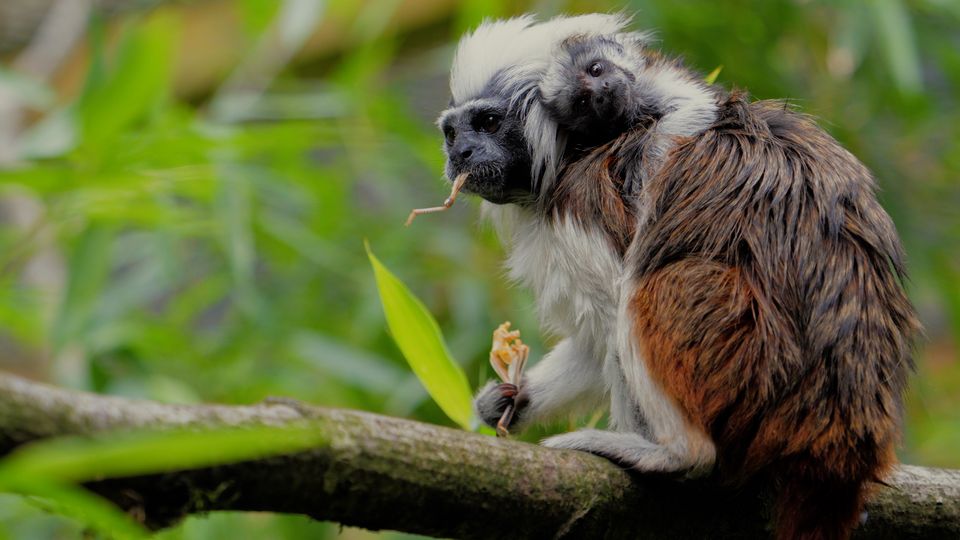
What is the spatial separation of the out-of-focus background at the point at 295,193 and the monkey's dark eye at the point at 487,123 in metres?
Answer: 0.79

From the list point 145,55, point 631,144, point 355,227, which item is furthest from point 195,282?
point 631,144

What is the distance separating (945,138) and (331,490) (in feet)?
14.7

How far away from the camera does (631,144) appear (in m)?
2.49

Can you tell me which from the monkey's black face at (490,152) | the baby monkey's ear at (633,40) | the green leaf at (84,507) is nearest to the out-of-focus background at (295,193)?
the baby monkey's ear at (633,40)

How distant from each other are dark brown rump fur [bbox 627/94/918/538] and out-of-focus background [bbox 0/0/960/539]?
1192mm

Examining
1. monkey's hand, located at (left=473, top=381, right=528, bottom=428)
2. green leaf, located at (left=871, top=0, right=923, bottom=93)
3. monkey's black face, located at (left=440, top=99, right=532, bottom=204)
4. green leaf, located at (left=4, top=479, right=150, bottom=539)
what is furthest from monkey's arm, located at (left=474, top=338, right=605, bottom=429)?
green leaf, located at (left=871, top=0, right=923, bottom=93)

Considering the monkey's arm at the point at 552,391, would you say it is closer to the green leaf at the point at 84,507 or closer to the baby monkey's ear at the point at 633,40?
the baby monkey's ear at the point at 633,40

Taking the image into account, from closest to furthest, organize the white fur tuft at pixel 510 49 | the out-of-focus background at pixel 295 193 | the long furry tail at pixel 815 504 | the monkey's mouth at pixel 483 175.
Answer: the long furry tail at pixel 815 504 < the monkey's mouth at pixel 483 175 < the white fur tuft at pixel 510 49 < the out-of-focus background at pixel 295 193

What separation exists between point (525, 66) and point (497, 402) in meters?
0.82

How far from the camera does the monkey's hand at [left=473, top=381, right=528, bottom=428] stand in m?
2.72

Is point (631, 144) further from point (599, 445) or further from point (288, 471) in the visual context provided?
point (288, 471)

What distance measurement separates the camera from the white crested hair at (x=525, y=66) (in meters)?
2.64

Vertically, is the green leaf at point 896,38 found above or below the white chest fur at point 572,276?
above

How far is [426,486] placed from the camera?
5.36ft
